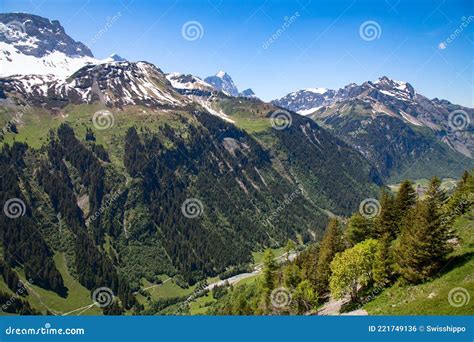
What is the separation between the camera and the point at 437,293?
50.7 meters

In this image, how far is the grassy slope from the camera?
4693 cm

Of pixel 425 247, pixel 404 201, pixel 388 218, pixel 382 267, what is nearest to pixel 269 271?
pixel 388 218

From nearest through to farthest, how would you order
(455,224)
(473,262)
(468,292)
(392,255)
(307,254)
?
1. (468,292)
2. (473,262)
3. (392,255)
4. (455,224)
5. (307,254)

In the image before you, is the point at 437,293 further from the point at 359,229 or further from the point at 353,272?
the point at 359,229

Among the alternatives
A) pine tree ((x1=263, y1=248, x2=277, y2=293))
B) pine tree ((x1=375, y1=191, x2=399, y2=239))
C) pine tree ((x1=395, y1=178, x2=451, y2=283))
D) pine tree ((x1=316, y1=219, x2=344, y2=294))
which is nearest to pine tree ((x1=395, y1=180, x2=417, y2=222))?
pine tree ((x1=375, y1=191, x2=399, y2=239))

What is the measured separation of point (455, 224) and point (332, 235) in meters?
24.7

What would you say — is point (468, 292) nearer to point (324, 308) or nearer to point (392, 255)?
point (392, 255)

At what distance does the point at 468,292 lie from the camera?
46188 millimetres

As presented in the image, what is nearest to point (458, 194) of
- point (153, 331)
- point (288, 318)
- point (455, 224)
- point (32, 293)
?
point (455, 224)

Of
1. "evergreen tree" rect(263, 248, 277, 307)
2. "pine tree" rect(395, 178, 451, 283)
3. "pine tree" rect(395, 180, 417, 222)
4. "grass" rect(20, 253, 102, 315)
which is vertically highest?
"pine tree" rect(395, 180, 417, 222)

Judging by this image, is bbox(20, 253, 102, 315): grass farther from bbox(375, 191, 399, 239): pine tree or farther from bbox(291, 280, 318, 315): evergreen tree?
bbox(375, 191, 399, 239): pine tree

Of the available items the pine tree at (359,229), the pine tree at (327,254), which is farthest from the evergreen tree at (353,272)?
the pine tree at (359,229)

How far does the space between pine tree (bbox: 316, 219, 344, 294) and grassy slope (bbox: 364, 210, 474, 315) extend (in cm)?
2130

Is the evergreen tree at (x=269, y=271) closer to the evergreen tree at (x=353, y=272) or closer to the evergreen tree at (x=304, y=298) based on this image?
the evergreen tree at (x=304, y=298)
